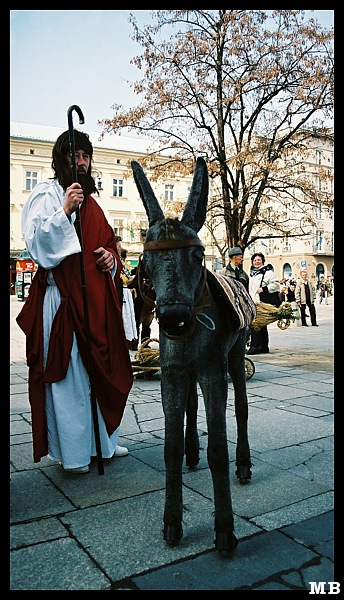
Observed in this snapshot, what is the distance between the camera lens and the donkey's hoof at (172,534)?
7.55 feet

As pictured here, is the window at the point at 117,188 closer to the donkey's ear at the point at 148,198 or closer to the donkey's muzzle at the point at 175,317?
the donkey's ear at the point at 148,198

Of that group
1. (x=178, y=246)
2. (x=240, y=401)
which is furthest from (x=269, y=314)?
(x=178, y=246)

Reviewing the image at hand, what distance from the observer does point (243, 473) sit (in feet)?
10.1

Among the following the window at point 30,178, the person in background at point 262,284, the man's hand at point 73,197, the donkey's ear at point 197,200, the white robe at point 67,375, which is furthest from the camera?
the window at point 30,178

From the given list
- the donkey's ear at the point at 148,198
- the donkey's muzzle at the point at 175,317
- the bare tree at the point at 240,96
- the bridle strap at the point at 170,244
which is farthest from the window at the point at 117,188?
the donkey's muzzle at the point at 175,317

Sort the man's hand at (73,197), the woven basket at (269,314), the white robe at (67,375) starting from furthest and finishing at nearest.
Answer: the woven basket at (269,314) < the white robe at (67,375) < the man's hand at (73,197)

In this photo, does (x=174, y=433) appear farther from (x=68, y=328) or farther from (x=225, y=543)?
(x=68, y=328)

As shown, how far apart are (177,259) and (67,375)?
1.54 m

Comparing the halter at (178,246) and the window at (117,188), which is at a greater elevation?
the window at (117,188)

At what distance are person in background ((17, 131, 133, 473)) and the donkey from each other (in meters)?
0.92

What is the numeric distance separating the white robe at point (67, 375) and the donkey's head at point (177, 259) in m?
0.99

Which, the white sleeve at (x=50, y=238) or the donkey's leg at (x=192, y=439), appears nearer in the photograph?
the white sleeve at (x=50, y=238)
